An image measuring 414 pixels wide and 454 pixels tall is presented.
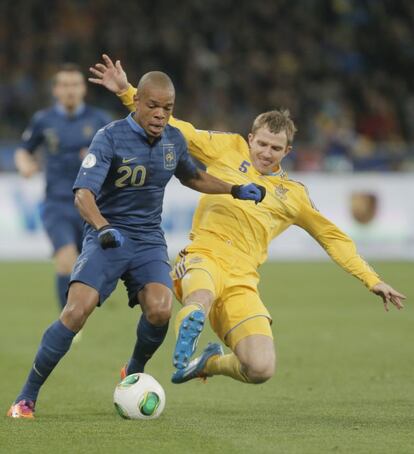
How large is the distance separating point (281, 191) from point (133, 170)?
111 centimetres

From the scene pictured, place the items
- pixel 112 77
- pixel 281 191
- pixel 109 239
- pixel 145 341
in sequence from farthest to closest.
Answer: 1. pixel 281 191
2. pixel 112 77
3. pixel 145 341
4. pixel 109 239

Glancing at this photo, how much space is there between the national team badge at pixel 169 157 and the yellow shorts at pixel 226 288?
0.61 m

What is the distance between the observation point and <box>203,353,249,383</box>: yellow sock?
7.12m

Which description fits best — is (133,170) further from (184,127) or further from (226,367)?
(226,367)

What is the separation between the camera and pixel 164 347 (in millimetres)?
10938

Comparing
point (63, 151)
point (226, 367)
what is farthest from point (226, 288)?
point (63, 151)

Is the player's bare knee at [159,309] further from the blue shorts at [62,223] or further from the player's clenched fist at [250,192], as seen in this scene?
the blue shorts at [62,223]

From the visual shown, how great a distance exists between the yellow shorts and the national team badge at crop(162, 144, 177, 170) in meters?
0.61

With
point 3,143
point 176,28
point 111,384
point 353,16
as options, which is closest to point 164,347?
point 111,384

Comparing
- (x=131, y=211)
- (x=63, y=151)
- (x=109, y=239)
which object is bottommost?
(x=109, y=239)

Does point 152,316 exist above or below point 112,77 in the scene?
below

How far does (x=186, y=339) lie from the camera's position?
658 centimetres

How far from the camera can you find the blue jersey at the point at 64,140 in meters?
11.6

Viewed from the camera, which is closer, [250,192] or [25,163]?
[250,192]
